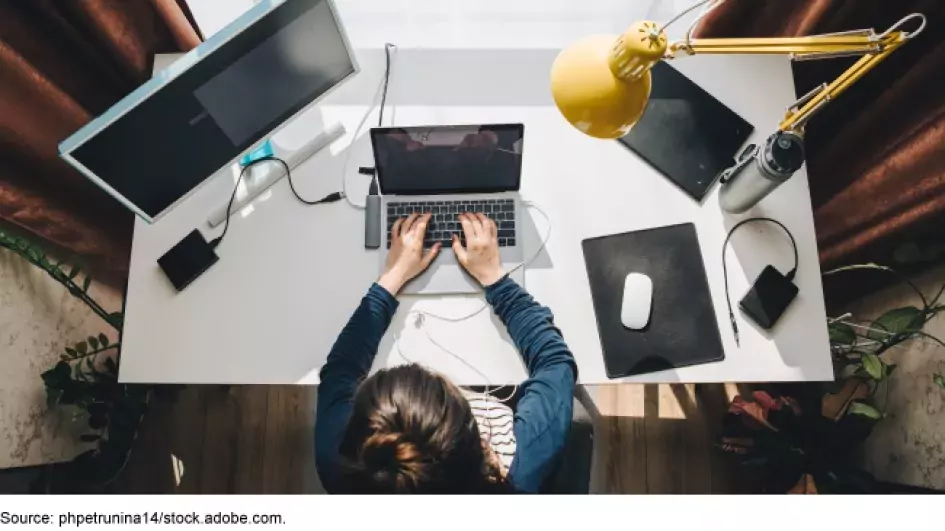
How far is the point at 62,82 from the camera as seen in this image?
1275mm

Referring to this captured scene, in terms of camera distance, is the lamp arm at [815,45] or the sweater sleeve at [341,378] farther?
the sweater sleeve at [341,378]

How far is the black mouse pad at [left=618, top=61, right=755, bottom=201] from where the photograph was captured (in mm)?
1321

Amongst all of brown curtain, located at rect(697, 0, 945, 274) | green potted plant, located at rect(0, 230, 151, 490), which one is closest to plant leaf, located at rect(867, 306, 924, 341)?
brown curtain, located at rect(697, 0, 945, 274)

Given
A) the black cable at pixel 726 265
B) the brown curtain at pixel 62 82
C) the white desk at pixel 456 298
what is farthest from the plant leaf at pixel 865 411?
the brown curtain at pixel 62 82

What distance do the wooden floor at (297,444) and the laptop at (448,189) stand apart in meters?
0.72

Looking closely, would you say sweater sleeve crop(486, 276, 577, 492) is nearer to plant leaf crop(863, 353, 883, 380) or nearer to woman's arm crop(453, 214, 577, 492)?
woman's arm crop(453, 214, 577, 492)

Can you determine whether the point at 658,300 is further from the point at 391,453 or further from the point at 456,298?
the point at 391,453

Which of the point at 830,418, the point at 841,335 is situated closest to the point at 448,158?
the point at 841,335

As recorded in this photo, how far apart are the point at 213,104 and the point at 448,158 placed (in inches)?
15.2

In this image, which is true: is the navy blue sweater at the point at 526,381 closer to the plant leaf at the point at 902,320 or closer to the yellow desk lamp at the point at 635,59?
the yellow desk lamp at the point at 635,59

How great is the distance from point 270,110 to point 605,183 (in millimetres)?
610

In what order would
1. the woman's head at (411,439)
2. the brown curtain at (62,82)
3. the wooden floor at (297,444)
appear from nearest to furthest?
the woman's head at (411,439) → the brown curtain at (62,82) → the wooden floor at (297,444)

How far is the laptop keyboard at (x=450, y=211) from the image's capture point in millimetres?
1301

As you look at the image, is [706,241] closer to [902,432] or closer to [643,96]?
[643,96]
